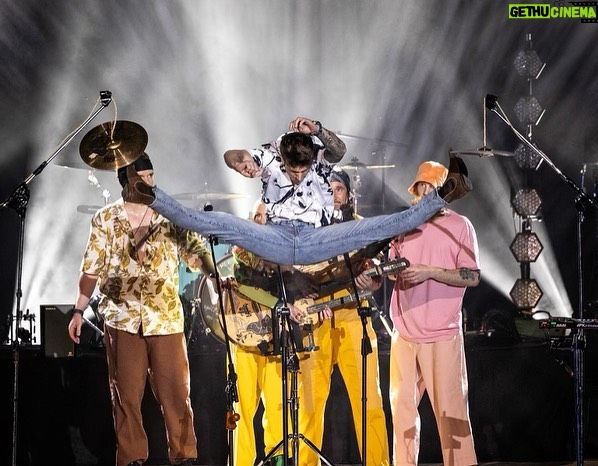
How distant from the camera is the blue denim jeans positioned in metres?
4.11

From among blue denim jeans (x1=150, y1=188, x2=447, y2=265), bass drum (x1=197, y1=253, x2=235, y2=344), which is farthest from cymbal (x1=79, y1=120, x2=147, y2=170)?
bass drum (x1=197, y1=253, x2=235, y2=344)

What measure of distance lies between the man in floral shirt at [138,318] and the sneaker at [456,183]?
1.71 m

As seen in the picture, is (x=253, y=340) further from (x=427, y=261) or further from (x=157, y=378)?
(x=427, y=261)

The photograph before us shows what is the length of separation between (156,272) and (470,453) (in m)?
2.10

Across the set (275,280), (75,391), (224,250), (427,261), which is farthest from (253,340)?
(224,250)

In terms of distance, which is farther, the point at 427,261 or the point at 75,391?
the point at 75,391

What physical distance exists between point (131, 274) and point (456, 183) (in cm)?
207

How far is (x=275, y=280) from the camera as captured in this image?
197 inches

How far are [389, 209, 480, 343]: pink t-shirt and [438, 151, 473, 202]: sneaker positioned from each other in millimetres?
962

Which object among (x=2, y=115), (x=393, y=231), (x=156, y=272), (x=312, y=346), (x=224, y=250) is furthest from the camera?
(x=2, y=115)

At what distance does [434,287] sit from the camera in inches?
192

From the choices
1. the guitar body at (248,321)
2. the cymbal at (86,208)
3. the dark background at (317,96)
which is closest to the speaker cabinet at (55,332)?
the guitar body at (248,321)

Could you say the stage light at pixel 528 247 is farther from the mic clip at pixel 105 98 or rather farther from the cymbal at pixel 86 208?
the mic clip at pixel 105 98

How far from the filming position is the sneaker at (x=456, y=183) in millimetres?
3949
